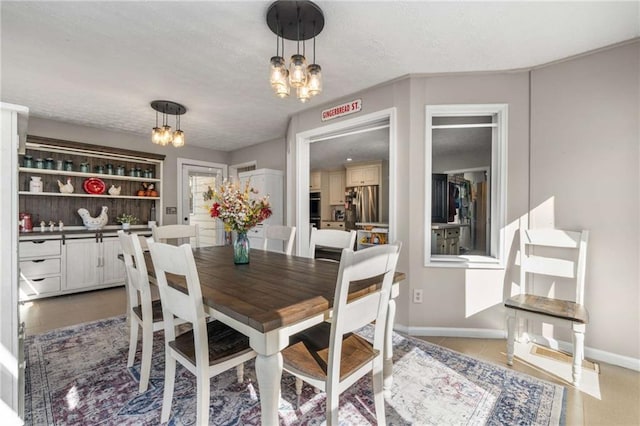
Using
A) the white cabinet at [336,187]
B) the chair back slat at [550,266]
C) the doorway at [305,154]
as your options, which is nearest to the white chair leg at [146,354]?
the doorway at [305,154]

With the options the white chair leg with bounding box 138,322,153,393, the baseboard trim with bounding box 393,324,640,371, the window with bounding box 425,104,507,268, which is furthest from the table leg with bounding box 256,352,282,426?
the window with bounding box 425,104,507,268

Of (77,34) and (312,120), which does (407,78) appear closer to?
(312,120)

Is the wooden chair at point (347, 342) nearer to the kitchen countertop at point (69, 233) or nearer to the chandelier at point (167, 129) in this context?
the chandelier at point (167, 129)

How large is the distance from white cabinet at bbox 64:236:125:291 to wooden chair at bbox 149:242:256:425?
138 inches

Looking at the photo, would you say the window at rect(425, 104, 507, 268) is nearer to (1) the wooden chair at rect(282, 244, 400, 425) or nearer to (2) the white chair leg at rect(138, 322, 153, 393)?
(1) the wooden chair at rect(282, 244, 400, 425)

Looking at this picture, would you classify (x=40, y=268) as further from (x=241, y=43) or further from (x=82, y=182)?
(x=241, y=43)

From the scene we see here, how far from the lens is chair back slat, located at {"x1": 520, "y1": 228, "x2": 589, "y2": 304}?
2176 mm

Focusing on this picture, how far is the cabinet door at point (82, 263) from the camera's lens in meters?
3.86

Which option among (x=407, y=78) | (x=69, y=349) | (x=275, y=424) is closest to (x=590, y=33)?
(x=407, y=78)

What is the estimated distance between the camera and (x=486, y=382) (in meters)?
1.88

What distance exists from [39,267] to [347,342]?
4.36 m

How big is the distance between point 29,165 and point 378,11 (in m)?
4.93

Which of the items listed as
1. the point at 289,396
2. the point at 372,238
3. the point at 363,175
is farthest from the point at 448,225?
the point at 363,175

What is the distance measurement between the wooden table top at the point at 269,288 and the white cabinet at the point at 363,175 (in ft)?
15.1
